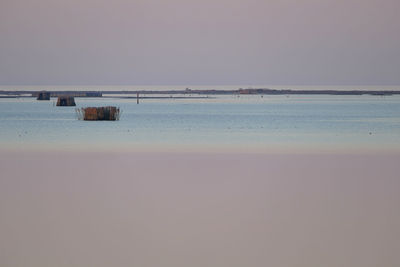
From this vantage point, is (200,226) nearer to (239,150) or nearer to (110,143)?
(239,150)

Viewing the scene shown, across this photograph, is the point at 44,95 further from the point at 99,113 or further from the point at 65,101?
the point at 99,113

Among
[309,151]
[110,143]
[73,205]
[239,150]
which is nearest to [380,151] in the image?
[309,151]

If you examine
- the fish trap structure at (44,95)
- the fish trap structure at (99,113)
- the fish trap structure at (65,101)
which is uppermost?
the fish trap structure at (44,95)

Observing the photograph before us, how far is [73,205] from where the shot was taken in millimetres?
7480

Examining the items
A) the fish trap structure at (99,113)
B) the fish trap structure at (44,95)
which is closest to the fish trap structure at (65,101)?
the fish trap structure at (99,113)

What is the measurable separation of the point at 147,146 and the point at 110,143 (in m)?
1.19

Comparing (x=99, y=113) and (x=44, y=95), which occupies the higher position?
(x=44, y=95)

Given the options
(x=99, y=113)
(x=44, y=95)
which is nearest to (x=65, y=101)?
(x=99, y=113)

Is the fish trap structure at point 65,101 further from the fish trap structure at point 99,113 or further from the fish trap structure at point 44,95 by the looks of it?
the fish trap structure at point 44,95

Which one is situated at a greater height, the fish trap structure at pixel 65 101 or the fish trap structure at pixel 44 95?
the fish trap structure at pixel 44 95

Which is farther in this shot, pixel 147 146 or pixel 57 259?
pixel 147 146

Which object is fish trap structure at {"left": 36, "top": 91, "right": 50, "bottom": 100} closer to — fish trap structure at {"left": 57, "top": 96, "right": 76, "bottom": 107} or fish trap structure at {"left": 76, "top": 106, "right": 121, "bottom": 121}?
fish trap structure at {"left": 57, "top": 96, "right": 76, "bottom": 107}

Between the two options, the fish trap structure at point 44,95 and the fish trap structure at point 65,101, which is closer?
the fish trap structure at point 65,101

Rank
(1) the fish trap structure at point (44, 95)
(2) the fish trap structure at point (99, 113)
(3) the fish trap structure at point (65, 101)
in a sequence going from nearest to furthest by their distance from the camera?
(2) the fish trap structure at point (99, 113), (3) the fish trap structure at point (65, 101), (1) the fish trap structure at point (44, 95)
